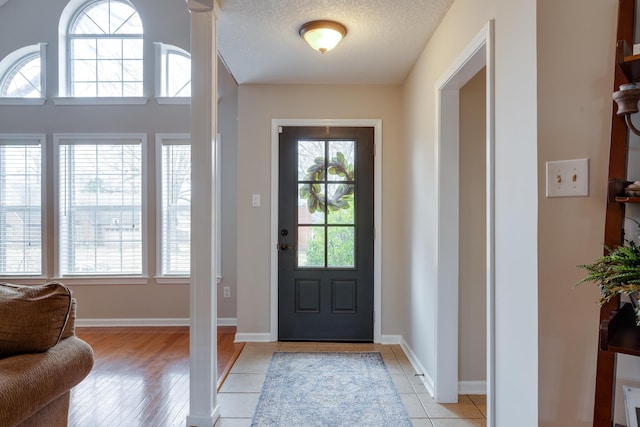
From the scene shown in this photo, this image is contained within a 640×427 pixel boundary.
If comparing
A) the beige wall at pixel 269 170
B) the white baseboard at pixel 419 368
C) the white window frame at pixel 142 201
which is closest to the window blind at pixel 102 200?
the white window frame at pixel 142 201

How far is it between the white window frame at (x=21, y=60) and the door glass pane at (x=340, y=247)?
3405 mm

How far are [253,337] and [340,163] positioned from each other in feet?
5.95

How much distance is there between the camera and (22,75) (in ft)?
12.9

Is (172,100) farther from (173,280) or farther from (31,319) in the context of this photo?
(31,319)

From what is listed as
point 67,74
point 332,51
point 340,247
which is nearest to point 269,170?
point 340,247

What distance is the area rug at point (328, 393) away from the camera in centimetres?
207

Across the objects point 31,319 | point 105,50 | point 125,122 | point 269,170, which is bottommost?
point 31,319

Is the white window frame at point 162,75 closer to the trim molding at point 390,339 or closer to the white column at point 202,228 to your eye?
the white column at point 202,228

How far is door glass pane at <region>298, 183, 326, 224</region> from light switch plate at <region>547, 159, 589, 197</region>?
2266 millimetres

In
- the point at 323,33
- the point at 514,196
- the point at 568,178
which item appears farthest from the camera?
the point at 323,33

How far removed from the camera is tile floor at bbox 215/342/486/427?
2.08m

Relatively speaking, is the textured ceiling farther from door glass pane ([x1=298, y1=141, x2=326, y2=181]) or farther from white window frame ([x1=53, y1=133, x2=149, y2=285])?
white window frame ([x1=53, y1=133, x2=149, y2=285])

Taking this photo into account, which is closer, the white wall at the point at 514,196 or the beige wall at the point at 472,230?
the white wall at the point at 514,196

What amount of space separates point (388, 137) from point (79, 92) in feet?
11.1
